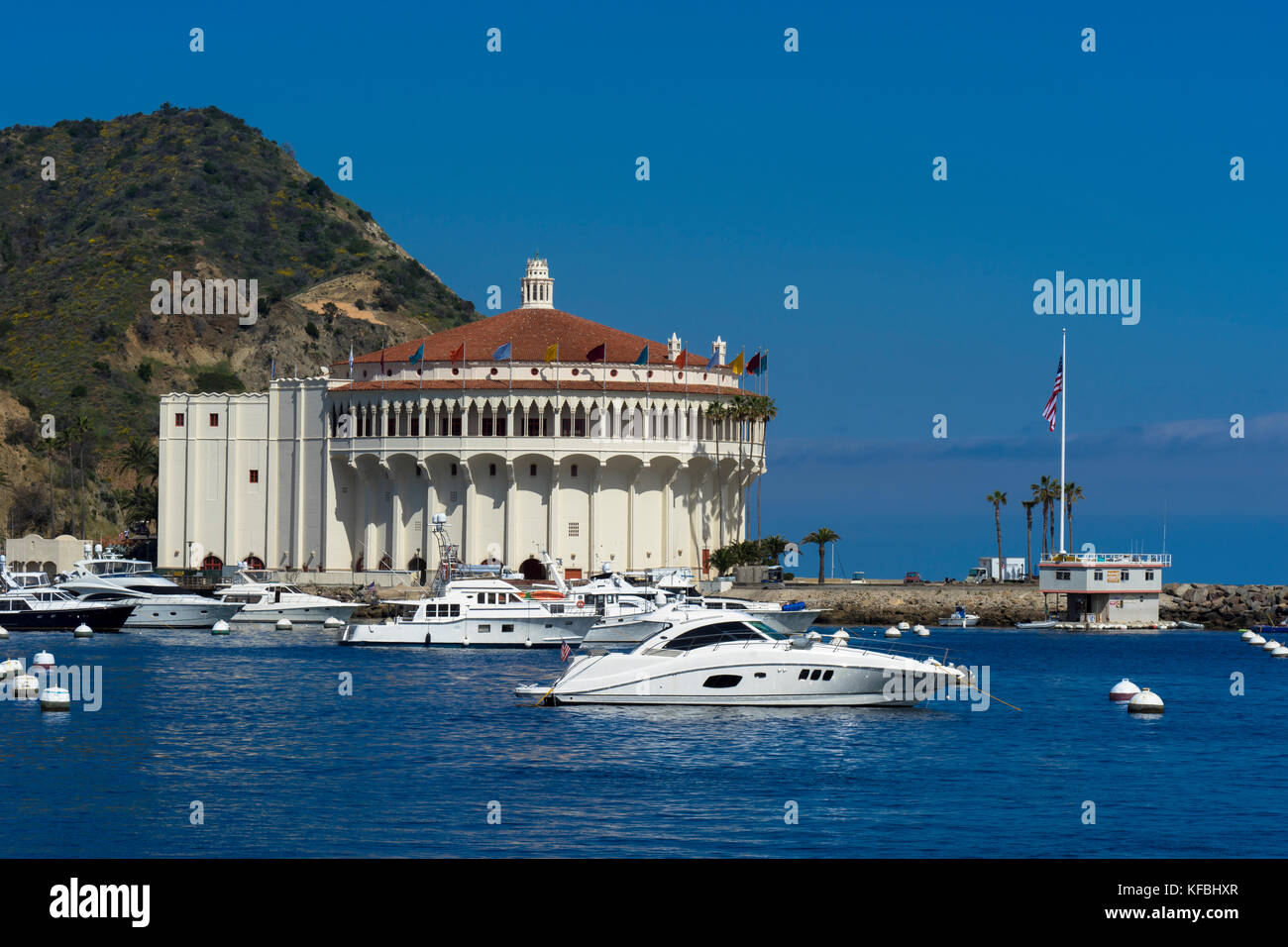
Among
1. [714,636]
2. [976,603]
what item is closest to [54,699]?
[714,636]

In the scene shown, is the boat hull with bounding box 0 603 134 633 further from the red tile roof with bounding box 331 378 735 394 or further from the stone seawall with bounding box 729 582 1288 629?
the stone seawall with bounding box 729 582 1288 629

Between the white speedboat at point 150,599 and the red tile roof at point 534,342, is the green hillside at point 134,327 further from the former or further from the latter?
the white speedboat at point 150,599

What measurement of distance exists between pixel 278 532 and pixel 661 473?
1101 inches

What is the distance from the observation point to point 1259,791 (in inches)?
1533

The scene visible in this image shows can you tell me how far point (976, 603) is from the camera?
110 m

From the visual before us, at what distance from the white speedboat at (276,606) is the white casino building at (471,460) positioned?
1768cm

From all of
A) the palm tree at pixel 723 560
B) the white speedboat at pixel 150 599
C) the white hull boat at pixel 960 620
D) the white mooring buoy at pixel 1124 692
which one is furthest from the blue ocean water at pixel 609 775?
the palm tree at pixel 723 560

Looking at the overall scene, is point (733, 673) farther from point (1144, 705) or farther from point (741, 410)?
point (741, 410)

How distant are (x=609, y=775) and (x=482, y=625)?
41541mm

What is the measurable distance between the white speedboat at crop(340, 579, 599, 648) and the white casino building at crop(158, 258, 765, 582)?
34.9 metres

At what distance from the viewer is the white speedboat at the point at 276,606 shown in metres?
94.6
